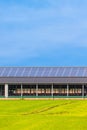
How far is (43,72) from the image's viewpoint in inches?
3504

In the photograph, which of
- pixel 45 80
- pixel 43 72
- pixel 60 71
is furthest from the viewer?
pixel 43 72

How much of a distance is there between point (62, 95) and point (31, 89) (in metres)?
6.99

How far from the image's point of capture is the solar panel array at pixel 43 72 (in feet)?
284

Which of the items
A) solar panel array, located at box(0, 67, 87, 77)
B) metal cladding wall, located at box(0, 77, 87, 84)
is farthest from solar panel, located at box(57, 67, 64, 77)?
metal cladding wall, located at box(0, 77, 87, 84)

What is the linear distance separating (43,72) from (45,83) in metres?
3.54

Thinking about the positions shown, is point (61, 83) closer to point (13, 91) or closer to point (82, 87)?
point (82, 87)

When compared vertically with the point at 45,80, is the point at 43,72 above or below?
above

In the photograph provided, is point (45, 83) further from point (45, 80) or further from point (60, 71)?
point (60, 71)

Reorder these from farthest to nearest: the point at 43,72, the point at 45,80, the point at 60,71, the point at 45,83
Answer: the point at 43,72 → the point at 60,71 → the point at 45,83 → the point at 45,80

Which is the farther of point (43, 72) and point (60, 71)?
point (43, 72)

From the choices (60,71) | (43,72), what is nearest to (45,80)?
(43,72)

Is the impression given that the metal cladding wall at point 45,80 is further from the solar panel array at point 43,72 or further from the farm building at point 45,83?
the solar panel array at point 43,72

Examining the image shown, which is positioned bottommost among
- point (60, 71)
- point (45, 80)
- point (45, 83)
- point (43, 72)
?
point (45, 83)

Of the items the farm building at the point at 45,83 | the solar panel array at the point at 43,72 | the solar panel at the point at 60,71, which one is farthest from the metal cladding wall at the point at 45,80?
the solar panel at the point at 60,71
